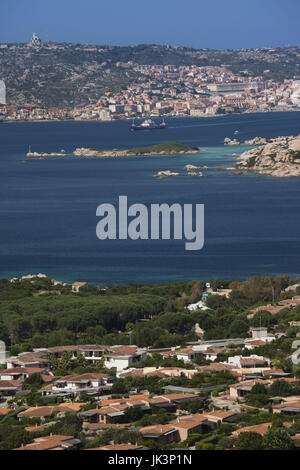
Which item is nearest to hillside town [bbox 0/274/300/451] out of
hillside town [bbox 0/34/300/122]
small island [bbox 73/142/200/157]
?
small island [bbox 73/142/200/157]

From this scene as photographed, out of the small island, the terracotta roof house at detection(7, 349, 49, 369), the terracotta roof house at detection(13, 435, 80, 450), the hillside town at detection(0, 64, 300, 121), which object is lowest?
the terracotta roof house at detection(13, 435, 80, 450)

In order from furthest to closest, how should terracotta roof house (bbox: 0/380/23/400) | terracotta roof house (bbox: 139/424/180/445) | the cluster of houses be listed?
terracotta roof house (bbox: 0/380/23/400) → the cluster of houses → terracotta roof house (bbox: 139/424/180/445)

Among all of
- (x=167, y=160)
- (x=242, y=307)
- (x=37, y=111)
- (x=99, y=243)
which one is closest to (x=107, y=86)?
(x=37, y=111)

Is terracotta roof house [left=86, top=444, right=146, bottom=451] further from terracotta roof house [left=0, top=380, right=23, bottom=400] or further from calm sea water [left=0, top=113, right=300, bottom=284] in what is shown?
calm sea water [left=0, top=113, right=300, bottom=284]

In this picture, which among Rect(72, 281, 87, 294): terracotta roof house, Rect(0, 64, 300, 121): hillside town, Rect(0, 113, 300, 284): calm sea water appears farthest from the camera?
Rect(0, 64, 300, 121): hillside town

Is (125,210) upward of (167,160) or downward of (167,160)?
downward

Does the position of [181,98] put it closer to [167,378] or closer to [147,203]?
[147,203]

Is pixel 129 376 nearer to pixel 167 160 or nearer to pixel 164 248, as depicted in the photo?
pixel 164 248
